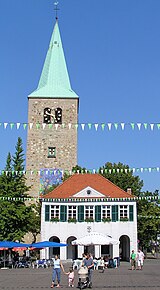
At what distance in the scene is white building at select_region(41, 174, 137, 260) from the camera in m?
46.8

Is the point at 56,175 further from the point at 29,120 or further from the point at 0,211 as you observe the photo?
the point at 0,211

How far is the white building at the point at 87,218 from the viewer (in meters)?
46.8

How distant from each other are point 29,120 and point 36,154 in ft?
17.9

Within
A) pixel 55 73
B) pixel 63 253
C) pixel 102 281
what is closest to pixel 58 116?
pixel 55 73

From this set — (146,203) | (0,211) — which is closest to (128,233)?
(146,203)

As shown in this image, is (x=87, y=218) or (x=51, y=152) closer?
(x=87, y=218)

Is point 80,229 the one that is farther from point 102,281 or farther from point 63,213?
point 102,281

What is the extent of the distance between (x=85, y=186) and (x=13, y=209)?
27.4 feet

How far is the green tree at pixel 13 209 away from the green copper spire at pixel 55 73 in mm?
23810

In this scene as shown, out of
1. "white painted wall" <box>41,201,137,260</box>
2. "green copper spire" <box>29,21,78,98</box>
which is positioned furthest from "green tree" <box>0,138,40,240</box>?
"green copper spire" <box>29,21,78,98</box>

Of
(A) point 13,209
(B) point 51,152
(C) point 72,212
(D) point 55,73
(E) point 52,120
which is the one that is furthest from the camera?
(D) point 55,73

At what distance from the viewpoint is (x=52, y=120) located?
219 ft

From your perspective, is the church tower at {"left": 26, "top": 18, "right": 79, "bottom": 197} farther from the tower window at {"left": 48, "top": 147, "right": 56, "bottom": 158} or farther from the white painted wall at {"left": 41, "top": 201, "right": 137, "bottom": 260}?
the white painted wall at {"left": 41, "top": 201, "right": 137, "bottom": 260}

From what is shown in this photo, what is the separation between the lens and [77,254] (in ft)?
156
